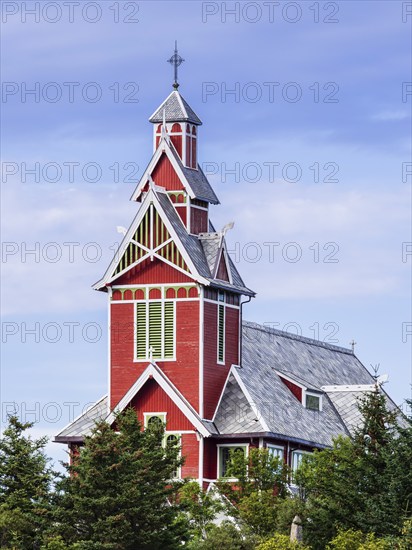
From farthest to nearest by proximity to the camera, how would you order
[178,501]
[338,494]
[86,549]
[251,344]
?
[251,344], [178,501], [338,494], [86,549]

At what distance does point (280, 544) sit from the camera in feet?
213

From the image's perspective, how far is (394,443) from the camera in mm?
65438

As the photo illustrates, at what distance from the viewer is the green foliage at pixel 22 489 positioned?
65062 millimetres

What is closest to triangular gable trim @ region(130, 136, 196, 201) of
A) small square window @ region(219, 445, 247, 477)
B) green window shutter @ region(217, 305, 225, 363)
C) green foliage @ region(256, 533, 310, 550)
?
green window shutter @ region(217, 305, 225, 363)

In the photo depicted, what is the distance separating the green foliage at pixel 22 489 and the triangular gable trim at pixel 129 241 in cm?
1200

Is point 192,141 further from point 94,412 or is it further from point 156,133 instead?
point 94,412

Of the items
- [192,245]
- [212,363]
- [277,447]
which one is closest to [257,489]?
[277,447]

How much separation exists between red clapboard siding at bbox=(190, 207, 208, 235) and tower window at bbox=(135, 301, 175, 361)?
3.76 m

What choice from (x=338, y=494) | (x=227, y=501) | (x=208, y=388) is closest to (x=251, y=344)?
(x=208, y=388)

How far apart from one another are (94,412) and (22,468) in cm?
1403

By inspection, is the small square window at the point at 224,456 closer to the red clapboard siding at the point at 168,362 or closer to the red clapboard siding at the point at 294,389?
the red clapboard siding at the point at 168,362

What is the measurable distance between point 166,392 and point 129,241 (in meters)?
6.60

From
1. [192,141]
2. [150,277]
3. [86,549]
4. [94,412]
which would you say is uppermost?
[192,141]

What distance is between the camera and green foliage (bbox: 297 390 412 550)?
2552 inches
